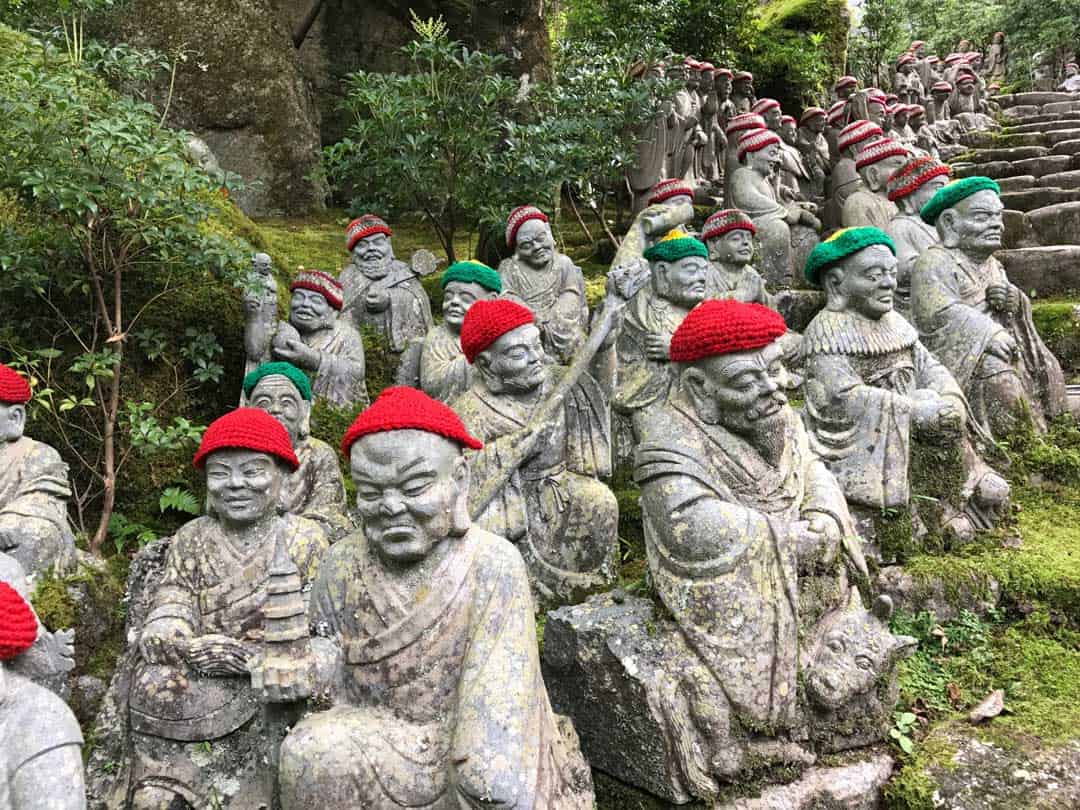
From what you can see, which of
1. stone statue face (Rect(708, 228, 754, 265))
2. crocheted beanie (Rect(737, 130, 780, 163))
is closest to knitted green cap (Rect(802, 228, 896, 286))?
stone statue face (Rect(708, 228, 754, 265))

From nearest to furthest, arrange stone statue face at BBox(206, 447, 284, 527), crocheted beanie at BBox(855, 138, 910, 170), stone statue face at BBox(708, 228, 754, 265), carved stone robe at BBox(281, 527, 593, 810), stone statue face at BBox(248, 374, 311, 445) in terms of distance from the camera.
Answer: carved stone robe at BBox(281, 527, 593, 810), stone statue face at BBox(206, 447, 284, 527), stone statue face at BBox(248, 374, 311, 445), stone statue face at BBox(708, 228, 754, 265), crocheted beanie at BBox(855, 138, 910, 170)

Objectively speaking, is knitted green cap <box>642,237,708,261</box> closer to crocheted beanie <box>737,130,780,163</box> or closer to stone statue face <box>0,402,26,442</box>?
crocheted beanie <box>737,130,780,163</box>

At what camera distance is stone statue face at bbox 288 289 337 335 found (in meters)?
8.04

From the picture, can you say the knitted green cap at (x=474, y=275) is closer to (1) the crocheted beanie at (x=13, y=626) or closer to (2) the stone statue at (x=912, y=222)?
(2) the stone statue at (x=912, y=222)

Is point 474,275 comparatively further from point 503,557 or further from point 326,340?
point 503,557

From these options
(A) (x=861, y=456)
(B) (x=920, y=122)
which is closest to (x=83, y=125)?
(A) (x=861, y=456)

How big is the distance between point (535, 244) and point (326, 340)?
2213 mm

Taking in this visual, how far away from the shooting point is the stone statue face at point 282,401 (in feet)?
18.9

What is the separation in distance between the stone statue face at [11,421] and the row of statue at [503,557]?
2 cm

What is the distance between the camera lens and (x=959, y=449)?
257 inches

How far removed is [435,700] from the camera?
324 centimetres

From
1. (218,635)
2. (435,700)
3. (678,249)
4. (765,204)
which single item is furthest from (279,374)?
(765,204)

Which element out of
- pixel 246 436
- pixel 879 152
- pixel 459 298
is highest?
pixel 879 152

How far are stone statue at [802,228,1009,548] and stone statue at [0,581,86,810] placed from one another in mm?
4999
